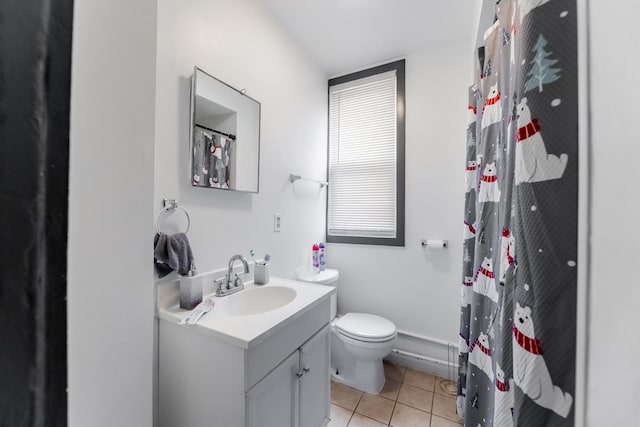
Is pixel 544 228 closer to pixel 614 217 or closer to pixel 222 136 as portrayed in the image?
pixel 614 217

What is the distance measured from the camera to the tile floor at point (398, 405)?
4.84ft

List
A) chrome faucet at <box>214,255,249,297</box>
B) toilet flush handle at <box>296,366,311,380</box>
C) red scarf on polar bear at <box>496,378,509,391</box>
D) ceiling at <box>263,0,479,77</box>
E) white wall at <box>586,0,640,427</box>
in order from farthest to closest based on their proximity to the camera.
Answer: ceiling at <box>263,0,479,77</box> → chrome faucet at <box>214,255,249,297</box> → toilet flush handle at <box>296,366,311,380</box> → red scarf on polar bear at <box>496,378,509,391</box> → white wall at <box>586,0,640,427</box>

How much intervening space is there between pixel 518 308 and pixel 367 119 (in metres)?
1.99

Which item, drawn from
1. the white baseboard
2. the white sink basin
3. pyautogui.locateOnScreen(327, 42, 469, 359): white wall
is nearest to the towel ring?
the white sink basin

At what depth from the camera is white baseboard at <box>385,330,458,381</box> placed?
6.10 ft

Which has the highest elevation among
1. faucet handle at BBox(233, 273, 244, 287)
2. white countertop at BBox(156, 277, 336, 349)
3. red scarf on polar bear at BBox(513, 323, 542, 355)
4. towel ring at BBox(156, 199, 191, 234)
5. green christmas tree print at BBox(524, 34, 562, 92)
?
green christmas tree print at BBox(524, 34, 562, 92)

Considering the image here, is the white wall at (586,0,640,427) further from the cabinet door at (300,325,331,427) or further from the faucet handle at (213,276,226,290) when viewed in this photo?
the faucet handle at (213,276,226,290)

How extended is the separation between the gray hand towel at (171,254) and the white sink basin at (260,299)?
291 millimetres

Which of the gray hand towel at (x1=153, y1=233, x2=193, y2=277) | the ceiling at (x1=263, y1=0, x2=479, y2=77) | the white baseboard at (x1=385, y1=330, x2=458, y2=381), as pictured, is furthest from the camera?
the white baseboard at (x1=385, y1=330, x2=458, y2=381)

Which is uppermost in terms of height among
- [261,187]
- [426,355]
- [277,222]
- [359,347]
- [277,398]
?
[261,187]

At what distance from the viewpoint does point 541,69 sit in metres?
0.49

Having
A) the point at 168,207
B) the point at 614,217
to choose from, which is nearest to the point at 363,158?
the point at 168,207

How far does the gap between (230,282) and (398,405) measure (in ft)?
4.29

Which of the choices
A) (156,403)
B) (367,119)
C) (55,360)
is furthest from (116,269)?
(367,119)
